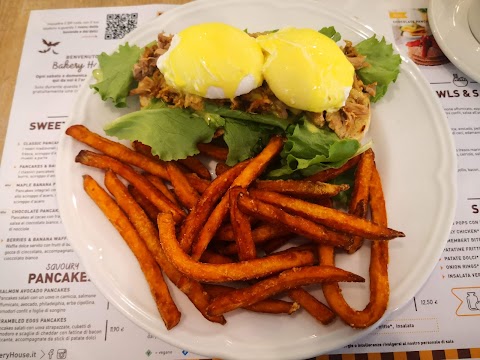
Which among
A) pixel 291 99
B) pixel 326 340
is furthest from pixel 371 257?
pixel 291 99

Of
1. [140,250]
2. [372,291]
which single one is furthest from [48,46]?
[372,291]

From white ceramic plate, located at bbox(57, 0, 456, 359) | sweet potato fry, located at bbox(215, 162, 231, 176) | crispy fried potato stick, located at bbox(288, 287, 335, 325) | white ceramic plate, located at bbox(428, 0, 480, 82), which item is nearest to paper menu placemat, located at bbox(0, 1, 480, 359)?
white ceramic plate, located at bbox(428, 0, 480, 82)

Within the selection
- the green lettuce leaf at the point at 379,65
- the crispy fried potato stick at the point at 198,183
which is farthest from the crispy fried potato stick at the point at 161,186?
the green lettuce leaf at the point at 379,65

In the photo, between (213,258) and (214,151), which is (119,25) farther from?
(213,258)

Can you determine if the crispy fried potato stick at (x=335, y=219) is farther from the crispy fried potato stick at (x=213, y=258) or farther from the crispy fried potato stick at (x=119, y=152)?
the crispy fried potato stick at (x=119, y=152)

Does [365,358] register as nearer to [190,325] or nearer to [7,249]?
[190,325]

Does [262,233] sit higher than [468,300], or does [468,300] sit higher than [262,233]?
[262,233]

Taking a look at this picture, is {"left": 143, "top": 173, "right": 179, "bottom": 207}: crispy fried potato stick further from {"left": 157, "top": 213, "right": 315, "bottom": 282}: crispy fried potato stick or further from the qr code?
the qr code
